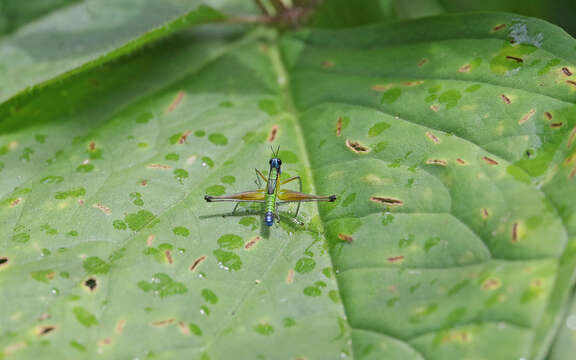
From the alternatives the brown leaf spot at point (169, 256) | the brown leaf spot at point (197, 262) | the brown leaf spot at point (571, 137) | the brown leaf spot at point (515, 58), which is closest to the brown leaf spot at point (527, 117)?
the brown leaf spot at point (571, 137)

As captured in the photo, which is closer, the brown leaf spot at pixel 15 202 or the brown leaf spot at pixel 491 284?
the brown leaf spot at pixel 491 284

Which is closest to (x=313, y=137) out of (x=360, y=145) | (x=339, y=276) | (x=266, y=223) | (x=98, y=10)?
(x=360, y=145)

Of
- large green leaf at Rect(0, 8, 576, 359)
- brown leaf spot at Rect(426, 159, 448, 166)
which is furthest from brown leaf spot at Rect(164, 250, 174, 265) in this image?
brown leaf spot at Rect(426, 159, 448, 166)

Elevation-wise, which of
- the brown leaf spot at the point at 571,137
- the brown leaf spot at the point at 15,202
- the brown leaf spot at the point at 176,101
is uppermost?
the brown leaf spot at the point at 176,101

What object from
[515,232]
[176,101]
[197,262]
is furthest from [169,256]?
[515,232]

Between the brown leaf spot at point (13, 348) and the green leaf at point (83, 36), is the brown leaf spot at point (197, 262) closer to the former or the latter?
the brown leaf spot at point (13, 348)
